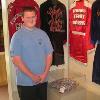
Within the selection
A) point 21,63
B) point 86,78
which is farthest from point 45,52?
point 86,78

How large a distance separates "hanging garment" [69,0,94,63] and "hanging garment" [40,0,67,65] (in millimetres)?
106

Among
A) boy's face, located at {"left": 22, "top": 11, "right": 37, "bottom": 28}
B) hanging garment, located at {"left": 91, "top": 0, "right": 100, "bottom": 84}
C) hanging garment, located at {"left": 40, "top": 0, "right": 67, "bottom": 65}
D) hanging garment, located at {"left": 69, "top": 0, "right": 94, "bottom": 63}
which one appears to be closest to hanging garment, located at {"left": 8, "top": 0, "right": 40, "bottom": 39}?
hanging garment, located at {"left": 40, "top": 0, "right": 67, "bottom": 65}

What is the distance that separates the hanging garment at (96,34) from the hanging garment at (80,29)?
112 mm

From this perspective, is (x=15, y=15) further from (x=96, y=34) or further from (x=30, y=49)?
(x=96, y=34)

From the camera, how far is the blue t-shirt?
79.0 inches

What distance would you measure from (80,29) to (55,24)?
32cm

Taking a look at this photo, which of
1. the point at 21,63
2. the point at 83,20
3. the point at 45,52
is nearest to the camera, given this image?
the point at 21,63

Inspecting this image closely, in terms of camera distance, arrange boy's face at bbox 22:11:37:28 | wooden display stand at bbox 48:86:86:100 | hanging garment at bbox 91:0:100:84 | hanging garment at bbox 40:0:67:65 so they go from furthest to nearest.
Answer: hanging garment at bbox 40:0:67:65
wooden display stand at bbox 48:86:86:100
hanging garment at bbox 91:0:100:84
boy's face at bbox 22:11:37:28

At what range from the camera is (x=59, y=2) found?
8.92 ft

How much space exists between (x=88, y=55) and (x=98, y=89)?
1.43 feet

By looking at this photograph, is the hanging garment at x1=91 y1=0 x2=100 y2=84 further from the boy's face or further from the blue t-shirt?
the boy's face

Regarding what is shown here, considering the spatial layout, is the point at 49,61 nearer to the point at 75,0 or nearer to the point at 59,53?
the point at 59,53

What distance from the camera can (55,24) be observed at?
106 inches

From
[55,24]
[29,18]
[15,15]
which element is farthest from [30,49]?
[55,24]
